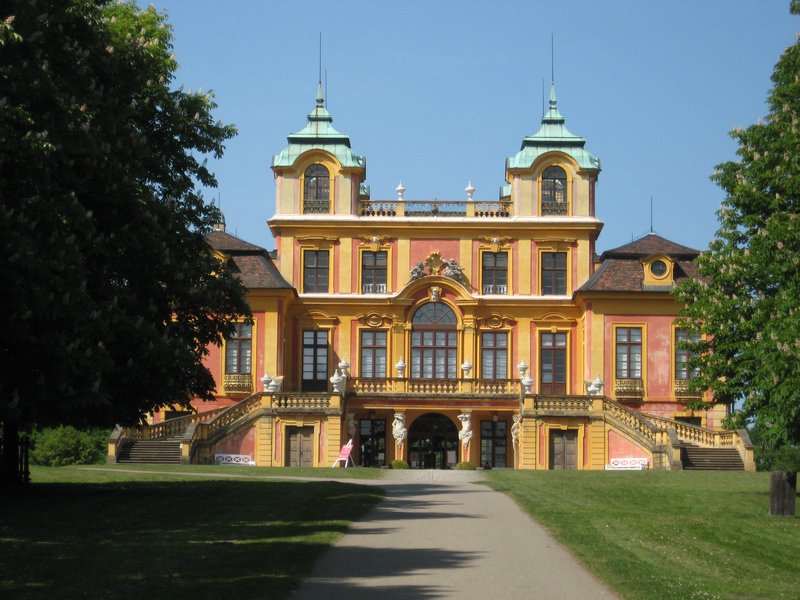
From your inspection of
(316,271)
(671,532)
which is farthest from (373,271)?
(671,532)

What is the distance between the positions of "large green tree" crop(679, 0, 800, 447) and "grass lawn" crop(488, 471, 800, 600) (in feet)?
7.92

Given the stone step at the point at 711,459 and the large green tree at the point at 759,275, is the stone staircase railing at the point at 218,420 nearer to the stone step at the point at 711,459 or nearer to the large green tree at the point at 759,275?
the stone step at the point at 711,459

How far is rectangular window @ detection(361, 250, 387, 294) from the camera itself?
5769 cm

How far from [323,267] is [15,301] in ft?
124

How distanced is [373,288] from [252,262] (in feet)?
17.9

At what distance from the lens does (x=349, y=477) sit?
38.0m

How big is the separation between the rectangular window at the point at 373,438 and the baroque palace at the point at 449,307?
→ 0.19ft

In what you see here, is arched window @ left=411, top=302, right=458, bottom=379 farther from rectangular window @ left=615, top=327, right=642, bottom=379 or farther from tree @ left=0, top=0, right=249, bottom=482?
tree @ left=0, top=0, right=249, bottom=482

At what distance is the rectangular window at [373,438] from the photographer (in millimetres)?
55562

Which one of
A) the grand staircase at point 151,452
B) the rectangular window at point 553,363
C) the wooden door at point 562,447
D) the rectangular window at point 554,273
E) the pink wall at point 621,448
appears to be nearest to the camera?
the grand staircase at point 151,452

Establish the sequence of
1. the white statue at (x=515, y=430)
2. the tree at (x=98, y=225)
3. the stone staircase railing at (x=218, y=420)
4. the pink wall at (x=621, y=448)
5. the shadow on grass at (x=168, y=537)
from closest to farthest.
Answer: the shadow on grass at (x=168, y=537) < the tree at (x=98, y=225) < the stone staircase railing at (x=218, y=420) < the pink wall at (x=621, y=448) < the white statue at (x=515, y=430)

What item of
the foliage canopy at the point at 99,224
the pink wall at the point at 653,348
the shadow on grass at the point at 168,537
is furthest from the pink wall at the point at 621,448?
the foliage canopy at the point at 99,224

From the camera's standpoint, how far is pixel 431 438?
184 ft

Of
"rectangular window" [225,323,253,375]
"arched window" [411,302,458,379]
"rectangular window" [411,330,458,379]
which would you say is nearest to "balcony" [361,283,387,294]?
"arched window" [411,302,458,379]
